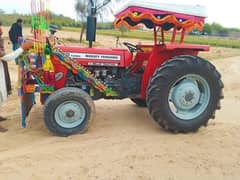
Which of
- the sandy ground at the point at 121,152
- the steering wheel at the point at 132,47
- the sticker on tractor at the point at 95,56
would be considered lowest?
the sandy ground at the point at 121,152

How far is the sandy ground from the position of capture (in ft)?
15.3

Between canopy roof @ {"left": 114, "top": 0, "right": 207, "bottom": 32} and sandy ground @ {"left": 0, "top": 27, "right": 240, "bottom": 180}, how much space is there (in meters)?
1.61

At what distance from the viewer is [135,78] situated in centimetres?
671

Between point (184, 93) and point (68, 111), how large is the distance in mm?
1745

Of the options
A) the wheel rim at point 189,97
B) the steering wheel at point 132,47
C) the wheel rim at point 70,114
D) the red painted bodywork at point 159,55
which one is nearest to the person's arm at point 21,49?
the wheel rim at point 70,114

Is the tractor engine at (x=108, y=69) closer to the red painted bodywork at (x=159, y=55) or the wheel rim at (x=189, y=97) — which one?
the red painted bodywork at (x=159, y=55)

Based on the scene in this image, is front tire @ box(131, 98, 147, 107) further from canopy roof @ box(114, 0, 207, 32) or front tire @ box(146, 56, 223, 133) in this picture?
canopy roof @ box(114, 0, 207, 32)

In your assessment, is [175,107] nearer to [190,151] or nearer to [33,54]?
[190,151]

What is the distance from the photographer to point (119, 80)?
21.9 feet

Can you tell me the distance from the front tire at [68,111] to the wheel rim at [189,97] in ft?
4.13

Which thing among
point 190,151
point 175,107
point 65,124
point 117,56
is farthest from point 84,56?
point 190,151

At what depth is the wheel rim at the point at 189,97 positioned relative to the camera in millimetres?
6164

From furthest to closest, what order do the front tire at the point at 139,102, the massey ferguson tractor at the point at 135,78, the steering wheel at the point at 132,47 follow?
the front tire at the point at 139,102, the steering wheel at the point at 132,47, the massey ferguson tractor at the point at 135,78

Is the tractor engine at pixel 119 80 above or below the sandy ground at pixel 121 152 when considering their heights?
above
